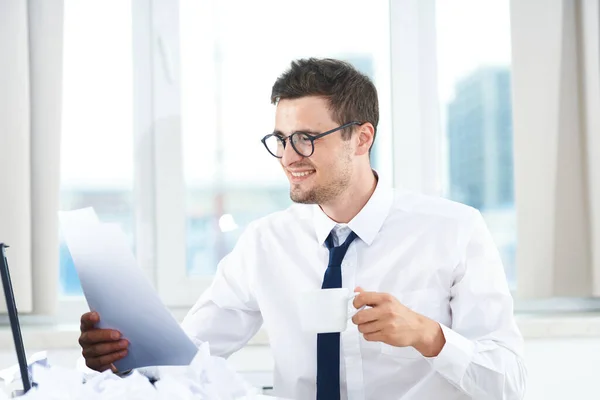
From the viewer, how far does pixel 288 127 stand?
1547mm

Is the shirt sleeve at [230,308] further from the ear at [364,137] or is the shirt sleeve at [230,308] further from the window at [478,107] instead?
the window at [478,107]

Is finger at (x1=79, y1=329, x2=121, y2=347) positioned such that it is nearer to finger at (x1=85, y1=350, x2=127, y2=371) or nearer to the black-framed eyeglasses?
finger at (x1=85, y1=350, x2=127, y2=371)

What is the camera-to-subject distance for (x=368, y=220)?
Result: 5.12 feet

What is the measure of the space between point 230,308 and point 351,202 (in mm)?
402

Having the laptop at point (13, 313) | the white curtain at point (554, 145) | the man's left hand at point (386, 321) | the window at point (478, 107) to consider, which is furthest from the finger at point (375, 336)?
the window at point (478, 107)

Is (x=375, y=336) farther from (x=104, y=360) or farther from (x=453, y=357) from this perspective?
(x=104, y=360)

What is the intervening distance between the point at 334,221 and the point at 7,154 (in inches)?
47.6

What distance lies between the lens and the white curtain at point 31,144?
2178 millimetres

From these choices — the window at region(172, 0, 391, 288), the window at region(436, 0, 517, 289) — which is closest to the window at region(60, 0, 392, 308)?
the window at region(172, 0, 391, 288)

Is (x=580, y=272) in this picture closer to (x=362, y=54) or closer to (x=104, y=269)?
(x=362, y=54)

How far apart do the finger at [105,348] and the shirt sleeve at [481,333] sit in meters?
0.59

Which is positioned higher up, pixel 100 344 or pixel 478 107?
pixel 478 107

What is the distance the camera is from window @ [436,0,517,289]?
2.46 meters

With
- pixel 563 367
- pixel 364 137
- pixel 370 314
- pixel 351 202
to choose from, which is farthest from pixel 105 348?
pixel 563 367
